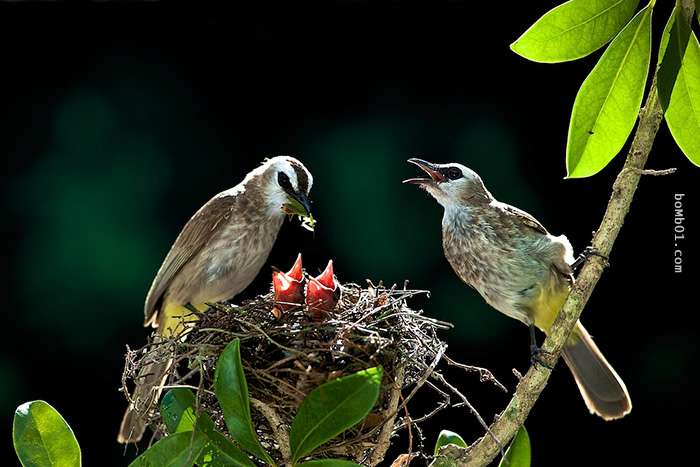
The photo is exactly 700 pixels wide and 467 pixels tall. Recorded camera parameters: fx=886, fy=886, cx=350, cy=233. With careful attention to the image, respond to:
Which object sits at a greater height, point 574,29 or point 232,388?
point 574,29

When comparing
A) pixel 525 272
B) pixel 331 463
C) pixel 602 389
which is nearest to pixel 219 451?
pixel 331 463

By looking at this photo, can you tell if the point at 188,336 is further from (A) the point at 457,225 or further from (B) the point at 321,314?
(A) the point at 457,225

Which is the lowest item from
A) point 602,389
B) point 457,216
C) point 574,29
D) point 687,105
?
point 602,389

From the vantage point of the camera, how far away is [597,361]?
→ 7.10ft

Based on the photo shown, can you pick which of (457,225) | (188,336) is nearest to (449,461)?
(188,336)

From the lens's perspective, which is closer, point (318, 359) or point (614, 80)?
point (614, 80)

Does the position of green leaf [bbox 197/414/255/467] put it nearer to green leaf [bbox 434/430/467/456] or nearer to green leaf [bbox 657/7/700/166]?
green leaf [bbox 434/430/467/456]

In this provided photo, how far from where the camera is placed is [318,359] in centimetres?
162

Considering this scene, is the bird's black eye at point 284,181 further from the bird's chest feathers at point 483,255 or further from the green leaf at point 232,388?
the green leaf at point 232,388

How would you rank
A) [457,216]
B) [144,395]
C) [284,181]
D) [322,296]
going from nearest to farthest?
[322,296] < [144,395] < [457,216] < [284,181]

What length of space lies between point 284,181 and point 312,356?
871 mm

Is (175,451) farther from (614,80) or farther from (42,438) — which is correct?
(614,80)

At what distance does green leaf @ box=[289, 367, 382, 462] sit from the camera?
128cm

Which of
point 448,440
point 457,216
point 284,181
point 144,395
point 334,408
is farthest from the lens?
point 284,181
